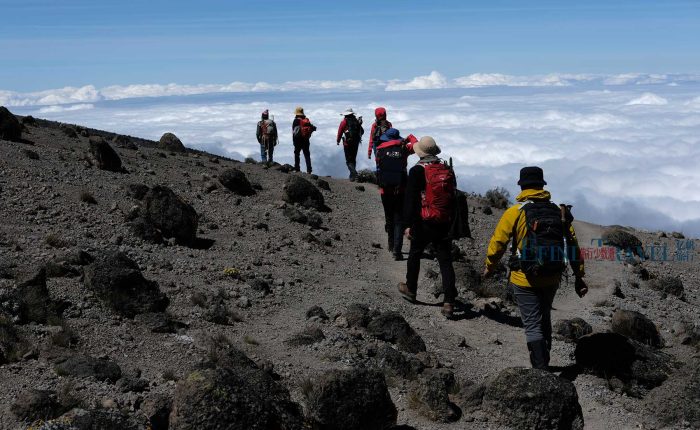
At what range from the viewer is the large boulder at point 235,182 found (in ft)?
53.5

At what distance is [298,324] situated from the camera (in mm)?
8625

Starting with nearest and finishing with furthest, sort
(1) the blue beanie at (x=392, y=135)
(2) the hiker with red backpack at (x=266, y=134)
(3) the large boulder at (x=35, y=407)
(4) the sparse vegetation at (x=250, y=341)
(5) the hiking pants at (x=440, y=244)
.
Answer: (3) the large boulder at (x=35, y=407)
(4) the sparse vegetation at (x=250, y=341)
(5) the hiking pants at (x=440, y=244)
(1) the blue beanie at (x=392, y=135)
(2) the hiker with red backpack at (x=266, y=134)

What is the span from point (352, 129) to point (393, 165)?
548 cm

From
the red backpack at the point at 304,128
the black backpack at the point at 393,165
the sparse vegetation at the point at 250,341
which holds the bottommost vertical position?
the sparse vegetation at the point at 250,341

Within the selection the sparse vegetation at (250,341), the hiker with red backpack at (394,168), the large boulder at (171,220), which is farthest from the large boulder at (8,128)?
the sparse vegetation at (250,341)

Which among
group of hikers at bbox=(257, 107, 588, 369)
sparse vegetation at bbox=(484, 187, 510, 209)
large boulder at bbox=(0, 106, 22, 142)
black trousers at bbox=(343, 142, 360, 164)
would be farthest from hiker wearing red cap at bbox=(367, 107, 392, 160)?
large boulder at bbox=(0, 106, 22, 142)

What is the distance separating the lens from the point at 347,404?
5727 mm

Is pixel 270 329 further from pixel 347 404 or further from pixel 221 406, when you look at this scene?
pixel 221 406

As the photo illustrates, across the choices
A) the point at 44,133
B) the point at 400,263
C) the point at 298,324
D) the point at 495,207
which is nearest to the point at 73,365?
the point at 298,324

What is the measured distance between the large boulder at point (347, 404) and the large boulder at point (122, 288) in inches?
118

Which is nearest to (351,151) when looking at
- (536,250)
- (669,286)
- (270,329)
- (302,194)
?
(302,194)

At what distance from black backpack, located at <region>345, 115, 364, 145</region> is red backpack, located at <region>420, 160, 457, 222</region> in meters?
8.68

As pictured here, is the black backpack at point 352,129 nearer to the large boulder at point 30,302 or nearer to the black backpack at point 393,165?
the black backpack at point 393,165

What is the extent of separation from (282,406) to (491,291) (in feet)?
21.6
